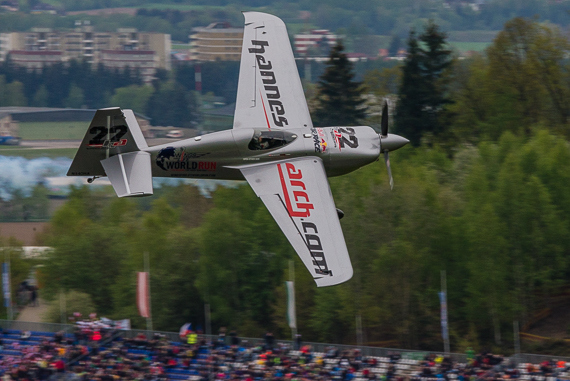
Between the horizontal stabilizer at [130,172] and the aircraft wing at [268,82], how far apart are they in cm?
387

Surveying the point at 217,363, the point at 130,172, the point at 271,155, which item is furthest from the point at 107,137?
the point at 217,363

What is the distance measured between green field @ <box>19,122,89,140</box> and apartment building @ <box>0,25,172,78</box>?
5507 cm

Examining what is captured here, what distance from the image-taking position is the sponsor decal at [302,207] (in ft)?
69.3

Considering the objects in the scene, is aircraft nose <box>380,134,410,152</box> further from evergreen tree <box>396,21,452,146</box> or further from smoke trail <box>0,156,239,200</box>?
smoke trail <box>0,156,239,200</box>

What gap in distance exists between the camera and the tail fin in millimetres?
22719

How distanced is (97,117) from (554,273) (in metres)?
26.5

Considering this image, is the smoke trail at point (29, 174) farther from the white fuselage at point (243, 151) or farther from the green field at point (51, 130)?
the white fuselage at point (243, 151)

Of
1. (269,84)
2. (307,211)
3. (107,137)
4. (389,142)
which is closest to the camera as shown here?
(307,211)

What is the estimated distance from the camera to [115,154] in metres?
23.2

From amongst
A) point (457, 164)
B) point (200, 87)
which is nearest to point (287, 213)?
point (457, 164)

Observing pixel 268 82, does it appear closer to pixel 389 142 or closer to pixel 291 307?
pixel 389 142

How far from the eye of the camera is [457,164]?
2046 inches

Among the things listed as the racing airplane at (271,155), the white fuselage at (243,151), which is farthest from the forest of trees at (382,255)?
the white fuselage at (243,151)

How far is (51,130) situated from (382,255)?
94.6 m
